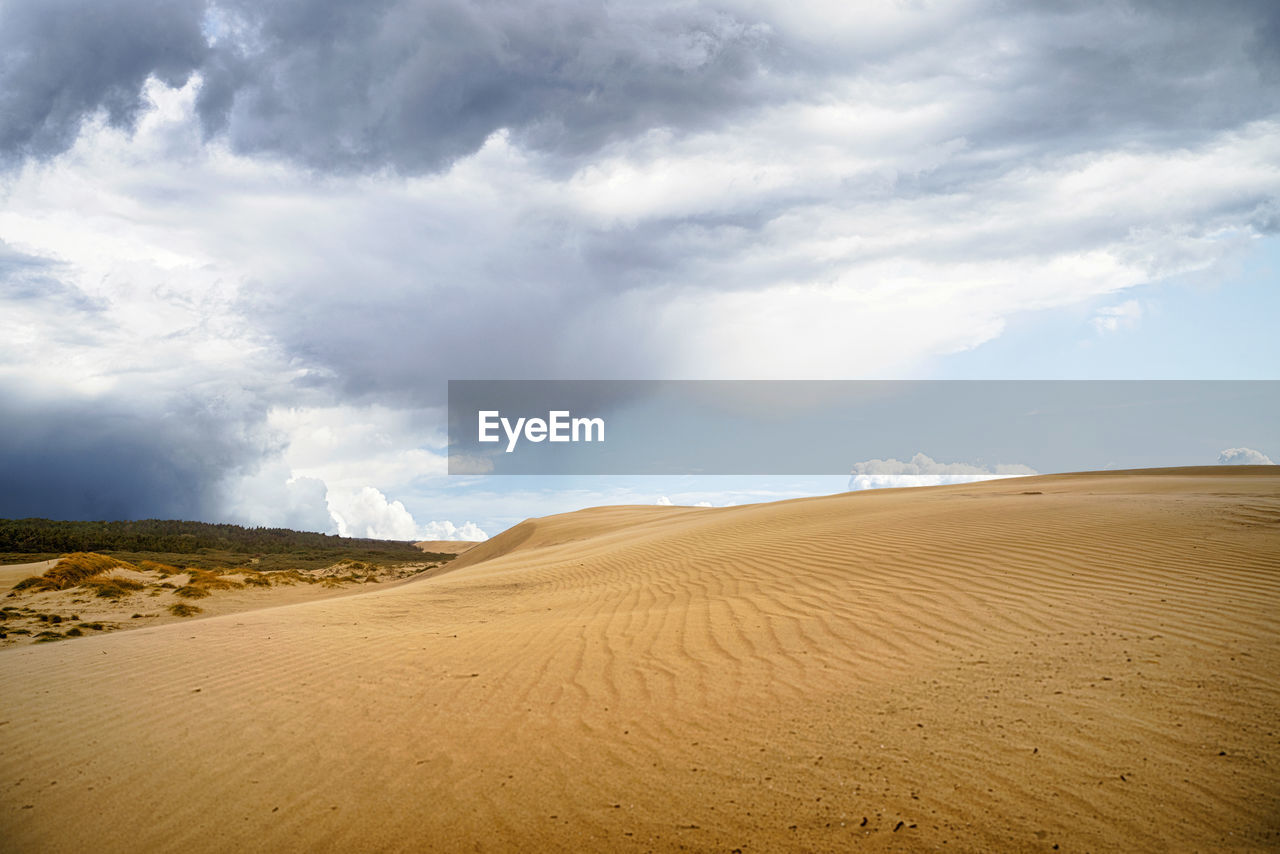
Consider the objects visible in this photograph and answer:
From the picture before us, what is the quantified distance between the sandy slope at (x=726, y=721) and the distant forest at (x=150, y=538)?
112 ft

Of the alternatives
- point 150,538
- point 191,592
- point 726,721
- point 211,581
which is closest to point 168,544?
point 150,538

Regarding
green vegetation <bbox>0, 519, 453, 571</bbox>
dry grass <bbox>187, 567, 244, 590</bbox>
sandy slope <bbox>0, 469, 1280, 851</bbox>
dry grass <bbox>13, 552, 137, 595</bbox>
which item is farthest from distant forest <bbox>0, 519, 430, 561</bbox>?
sandy slope <bbox>0, 469, 1280, 851</bbox>

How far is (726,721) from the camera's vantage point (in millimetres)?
4883

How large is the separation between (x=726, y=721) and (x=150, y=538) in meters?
53.7

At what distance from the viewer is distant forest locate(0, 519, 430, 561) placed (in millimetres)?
36719

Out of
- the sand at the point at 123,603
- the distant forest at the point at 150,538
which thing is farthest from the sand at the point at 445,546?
the sand at the point at 123,603

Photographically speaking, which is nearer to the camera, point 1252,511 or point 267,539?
point 1252,511

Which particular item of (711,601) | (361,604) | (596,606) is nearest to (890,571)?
(711,601)

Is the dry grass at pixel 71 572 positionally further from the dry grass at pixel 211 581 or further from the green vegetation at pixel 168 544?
the dry grass at pixel 211 581

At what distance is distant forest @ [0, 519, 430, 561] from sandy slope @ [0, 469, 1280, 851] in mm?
34073

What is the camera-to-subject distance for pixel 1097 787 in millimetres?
3744

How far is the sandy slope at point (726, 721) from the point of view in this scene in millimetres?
3695

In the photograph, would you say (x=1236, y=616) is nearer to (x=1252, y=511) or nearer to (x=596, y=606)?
(x=1252, y=511)

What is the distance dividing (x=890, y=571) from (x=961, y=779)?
18.2ft
